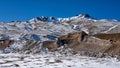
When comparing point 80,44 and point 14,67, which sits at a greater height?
point 80,44

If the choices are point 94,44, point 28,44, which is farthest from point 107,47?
point 28,44

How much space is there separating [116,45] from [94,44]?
917 centimetres

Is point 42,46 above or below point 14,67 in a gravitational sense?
above

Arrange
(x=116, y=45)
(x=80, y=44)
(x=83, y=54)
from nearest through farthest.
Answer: (x=83, y=54), (x=116, y=45), (x=80, y=44)

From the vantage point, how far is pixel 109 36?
8144cm

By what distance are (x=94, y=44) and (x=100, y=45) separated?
2.65 m

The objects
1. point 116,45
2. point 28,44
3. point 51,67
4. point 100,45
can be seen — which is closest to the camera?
point 51,67

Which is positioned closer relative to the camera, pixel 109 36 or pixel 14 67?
pixel 14 67

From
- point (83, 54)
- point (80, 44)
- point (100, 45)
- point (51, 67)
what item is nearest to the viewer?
point (51, 67)

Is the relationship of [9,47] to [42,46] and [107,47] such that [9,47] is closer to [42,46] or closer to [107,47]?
[42,46]

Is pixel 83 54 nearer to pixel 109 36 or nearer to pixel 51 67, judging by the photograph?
pixel 109 36

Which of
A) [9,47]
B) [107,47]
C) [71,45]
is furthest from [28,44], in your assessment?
[107,47]

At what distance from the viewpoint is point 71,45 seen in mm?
79500

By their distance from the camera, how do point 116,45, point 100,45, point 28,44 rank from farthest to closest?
point 28,44, point 100,45, point 116,45
